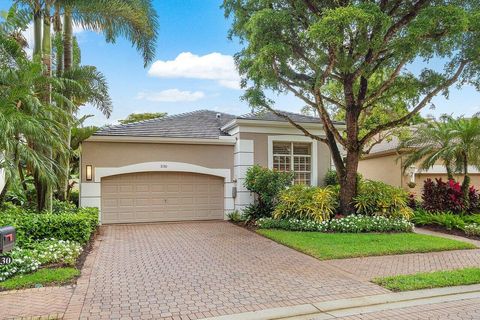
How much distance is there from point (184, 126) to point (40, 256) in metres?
8.90

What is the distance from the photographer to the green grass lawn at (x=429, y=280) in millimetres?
6000

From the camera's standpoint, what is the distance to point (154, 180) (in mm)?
13992

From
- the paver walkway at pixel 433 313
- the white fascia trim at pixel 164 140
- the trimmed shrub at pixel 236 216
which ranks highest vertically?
the white fascia trim at pixel 164 140

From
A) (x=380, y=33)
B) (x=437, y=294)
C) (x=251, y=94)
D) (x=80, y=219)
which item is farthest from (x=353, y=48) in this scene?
(x=80, y=219)

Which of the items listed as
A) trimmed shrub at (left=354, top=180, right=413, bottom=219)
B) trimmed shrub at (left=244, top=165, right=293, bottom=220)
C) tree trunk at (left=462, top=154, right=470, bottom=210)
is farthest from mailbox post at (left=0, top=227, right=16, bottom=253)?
tree trunk at (left=462, top=154, right=470, bottom=210)

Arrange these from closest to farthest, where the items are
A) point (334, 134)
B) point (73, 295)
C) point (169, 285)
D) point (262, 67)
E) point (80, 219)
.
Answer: point (73, 295) < point (169, 285) < point (80, 219) < point (262, 67) < point (334, 134)

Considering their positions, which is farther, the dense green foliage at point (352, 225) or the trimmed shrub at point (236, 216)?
the trimmed shrub at point (236, 216)

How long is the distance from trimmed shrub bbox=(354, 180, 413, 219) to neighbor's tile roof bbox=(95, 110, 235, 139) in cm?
609

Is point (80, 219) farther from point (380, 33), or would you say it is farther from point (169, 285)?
point (380, 33)

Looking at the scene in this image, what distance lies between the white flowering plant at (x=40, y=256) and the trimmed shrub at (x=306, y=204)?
6.74 meters

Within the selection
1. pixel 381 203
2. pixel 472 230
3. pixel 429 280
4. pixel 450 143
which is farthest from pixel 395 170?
pixel 429 280

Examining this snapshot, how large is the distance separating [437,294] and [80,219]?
7972mm

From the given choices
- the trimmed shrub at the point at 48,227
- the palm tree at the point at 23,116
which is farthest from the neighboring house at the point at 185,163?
the trimmed shrub at the point at 48,227

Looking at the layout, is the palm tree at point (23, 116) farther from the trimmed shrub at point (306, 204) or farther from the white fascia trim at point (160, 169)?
the trimmed shrub at point (306, 204)
